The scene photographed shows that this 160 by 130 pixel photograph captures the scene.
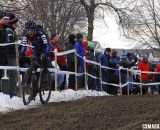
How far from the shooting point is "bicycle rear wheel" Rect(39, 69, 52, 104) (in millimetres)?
11453

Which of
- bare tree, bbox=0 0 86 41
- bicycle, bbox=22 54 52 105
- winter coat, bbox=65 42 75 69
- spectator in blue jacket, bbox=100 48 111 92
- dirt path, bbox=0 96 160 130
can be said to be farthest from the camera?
bare tree, bbox=0 0 86 41

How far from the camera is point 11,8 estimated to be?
24766mm

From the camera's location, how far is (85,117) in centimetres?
850

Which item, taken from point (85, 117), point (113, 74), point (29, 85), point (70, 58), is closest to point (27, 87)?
point (29, 85)

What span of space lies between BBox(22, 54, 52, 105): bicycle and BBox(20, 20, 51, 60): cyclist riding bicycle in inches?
7.3

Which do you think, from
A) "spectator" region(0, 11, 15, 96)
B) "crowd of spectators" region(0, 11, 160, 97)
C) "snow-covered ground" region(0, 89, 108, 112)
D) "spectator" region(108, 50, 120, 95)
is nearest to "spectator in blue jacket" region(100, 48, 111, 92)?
"crowd of spectators" region(0, 11, 160, 97)

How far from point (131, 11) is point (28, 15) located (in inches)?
512

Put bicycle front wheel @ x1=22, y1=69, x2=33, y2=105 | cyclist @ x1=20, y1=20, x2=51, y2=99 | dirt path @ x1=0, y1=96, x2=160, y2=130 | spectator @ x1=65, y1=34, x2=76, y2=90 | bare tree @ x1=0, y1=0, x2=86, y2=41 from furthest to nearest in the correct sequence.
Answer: bare tree @ x1=0, y1=0, x2=86, y2=41 → spectator @ x1=65, y1=34, x2=76, y2=90 → cyclist @ x1=20, y1=20, x2=51, y2=99 → bicycle front wheel @ x1=22, y1=69, x2=33, y2=105 → dirt path @ x1=0, y1=96, x2=160, y2=130

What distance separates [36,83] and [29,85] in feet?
0.64

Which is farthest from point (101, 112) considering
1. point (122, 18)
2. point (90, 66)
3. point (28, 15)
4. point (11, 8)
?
point (122, 18)

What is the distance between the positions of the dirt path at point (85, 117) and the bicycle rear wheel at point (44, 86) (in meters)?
1.20

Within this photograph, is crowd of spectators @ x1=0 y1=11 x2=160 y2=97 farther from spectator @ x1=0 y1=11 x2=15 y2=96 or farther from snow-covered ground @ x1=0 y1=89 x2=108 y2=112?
snow-covered ground @ x1=0 y1=89 x2=108 y2=112

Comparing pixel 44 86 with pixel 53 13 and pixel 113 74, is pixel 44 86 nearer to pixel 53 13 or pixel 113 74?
pixel 113 74

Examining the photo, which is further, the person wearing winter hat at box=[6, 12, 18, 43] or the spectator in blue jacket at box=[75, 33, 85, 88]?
the spectator in blue jacket at box=[75, 33, 85, 88]
